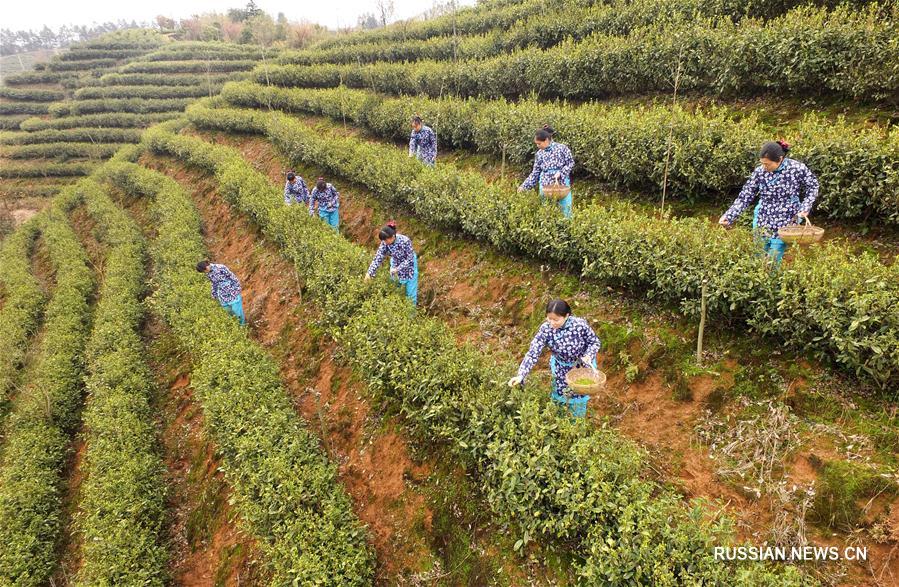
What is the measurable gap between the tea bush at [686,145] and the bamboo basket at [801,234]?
188 centimetres

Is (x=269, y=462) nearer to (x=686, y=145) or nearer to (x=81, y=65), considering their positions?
(x=686, y=145)

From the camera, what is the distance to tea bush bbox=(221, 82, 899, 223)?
21.4 ft

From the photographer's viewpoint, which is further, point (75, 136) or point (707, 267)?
point (75, 136)

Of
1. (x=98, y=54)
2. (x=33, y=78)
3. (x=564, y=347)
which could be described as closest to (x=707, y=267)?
(x=564, y=347)

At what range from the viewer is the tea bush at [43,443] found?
809cm

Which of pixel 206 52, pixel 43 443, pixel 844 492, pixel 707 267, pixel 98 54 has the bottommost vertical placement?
pixel 43 443

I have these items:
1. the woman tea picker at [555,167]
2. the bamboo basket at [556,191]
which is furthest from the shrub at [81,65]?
the bamboo basket at [556,191]

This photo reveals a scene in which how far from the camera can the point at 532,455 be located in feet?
15.1

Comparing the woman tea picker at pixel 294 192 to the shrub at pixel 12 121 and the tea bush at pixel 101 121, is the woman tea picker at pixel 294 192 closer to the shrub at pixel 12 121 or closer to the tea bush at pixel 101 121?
the tea bush at pixel 101 121

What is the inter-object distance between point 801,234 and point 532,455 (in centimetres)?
407

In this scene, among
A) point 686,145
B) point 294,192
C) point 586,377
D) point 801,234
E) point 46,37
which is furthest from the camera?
point 46,37

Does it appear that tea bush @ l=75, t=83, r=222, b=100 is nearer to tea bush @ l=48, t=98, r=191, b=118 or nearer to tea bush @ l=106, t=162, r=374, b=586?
tea bush @ l=48, t=98, r=191, b=118

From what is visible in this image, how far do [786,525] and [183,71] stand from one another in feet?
189

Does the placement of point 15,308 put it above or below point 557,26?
below
